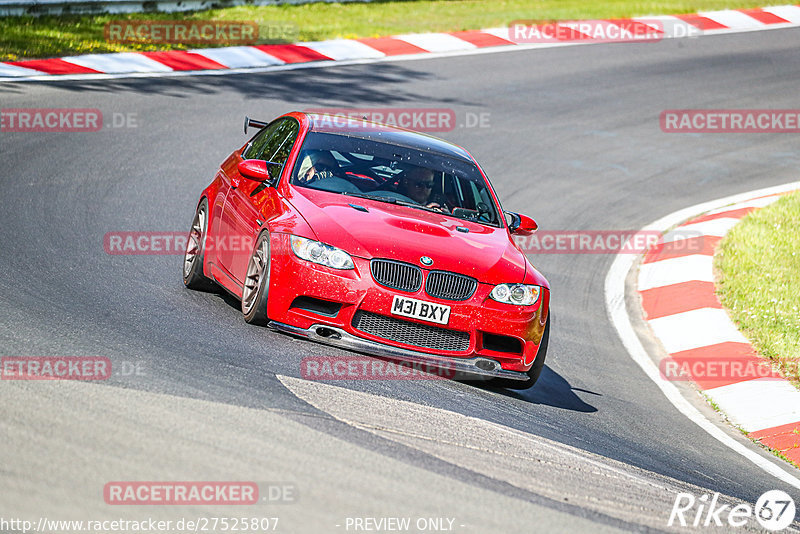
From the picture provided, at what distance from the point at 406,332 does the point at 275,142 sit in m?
A: 2.57

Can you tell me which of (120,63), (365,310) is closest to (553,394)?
(365,310)

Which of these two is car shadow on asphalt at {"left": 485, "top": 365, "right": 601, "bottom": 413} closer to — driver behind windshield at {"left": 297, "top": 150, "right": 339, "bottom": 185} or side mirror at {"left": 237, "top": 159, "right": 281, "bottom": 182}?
driver behind windshield at {"left": 297, "top": 150, "right": 339, "bottom": 185}

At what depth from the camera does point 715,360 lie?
32.3 feet

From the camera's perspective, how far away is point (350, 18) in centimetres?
2225

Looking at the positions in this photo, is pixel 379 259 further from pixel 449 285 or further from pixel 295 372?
pixel 295 372

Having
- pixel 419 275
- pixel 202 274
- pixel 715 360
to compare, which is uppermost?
pixel 419 275

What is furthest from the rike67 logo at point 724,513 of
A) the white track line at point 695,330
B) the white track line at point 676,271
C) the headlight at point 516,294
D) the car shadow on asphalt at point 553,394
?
the white track line at point 676,271

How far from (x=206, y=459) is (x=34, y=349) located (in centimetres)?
186

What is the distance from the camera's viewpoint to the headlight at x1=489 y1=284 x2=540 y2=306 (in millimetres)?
7270

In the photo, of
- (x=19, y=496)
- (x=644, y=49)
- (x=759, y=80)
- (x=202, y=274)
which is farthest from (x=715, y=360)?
(x=644, y=49)

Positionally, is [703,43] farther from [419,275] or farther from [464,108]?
[419,275]

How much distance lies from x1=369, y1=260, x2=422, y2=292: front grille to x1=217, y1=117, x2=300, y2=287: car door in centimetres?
102

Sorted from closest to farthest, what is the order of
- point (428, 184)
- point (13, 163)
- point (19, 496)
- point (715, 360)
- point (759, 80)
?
point (19, 496) → point (428, 184) → point (715, 360) → point (13, 163) → point (759, 80)

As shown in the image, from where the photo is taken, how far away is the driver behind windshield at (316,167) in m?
8.04
